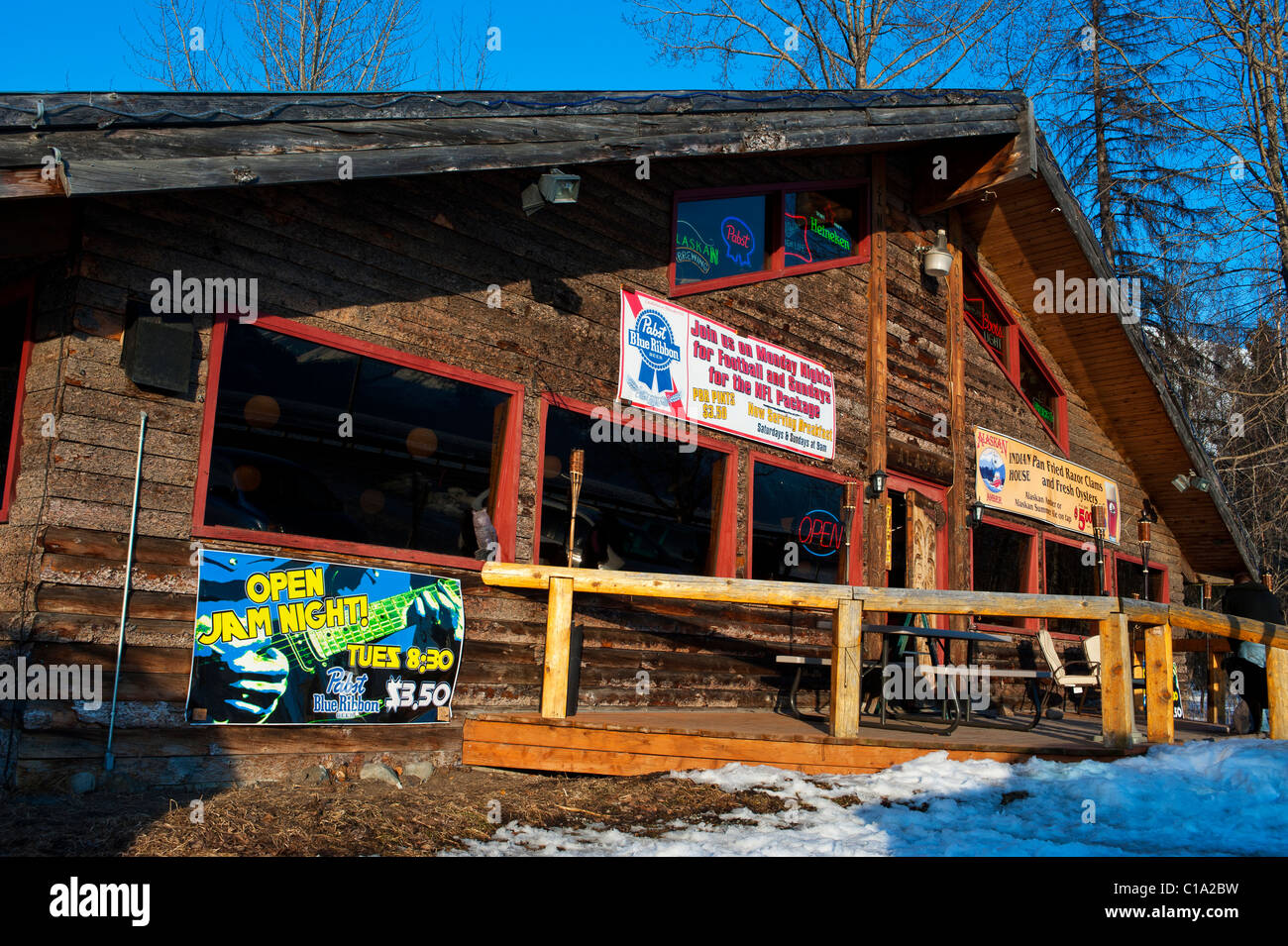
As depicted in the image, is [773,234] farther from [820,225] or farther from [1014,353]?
[1014,353]

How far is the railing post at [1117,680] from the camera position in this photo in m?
6.66

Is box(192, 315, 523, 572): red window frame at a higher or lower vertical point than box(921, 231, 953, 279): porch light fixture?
lower

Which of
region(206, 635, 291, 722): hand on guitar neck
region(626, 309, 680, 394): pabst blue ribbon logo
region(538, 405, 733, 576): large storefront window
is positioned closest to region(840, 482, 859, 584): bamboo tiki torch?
region(538, 405, 733, 576): large storefront window

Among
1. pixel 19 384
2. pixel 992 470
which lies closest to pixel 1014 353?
pixel 992 470

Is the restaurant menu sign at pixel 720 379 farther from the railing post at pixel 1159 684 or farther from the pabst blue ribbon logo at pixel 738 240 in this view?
the railing post at pixel 1159 684

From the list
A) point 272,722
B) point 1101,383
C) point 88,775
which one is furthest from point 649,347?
point 1101,383

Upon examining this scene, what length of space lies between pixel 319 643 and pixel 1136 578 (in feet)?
46.0

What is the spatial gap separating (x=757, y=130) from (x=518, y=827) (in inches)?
216

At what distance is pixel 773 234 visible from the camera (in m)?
9.88

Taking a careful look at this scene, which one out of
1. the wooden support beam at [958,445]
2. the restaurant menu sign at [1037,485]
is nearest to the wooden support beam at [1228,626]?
the wooden support beam at [958,445]

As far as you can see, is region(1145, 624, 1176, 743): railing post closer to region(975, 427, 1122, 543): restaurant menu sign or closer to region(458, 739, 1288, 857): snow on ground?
region(458, 739, 1288, 857): snow on ground

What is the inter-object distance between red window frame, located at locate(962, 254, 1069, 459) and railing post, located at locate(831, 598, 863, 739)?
22.6 ft

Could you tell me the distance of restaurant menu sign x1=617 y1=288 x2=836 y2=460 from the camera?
8406mm
